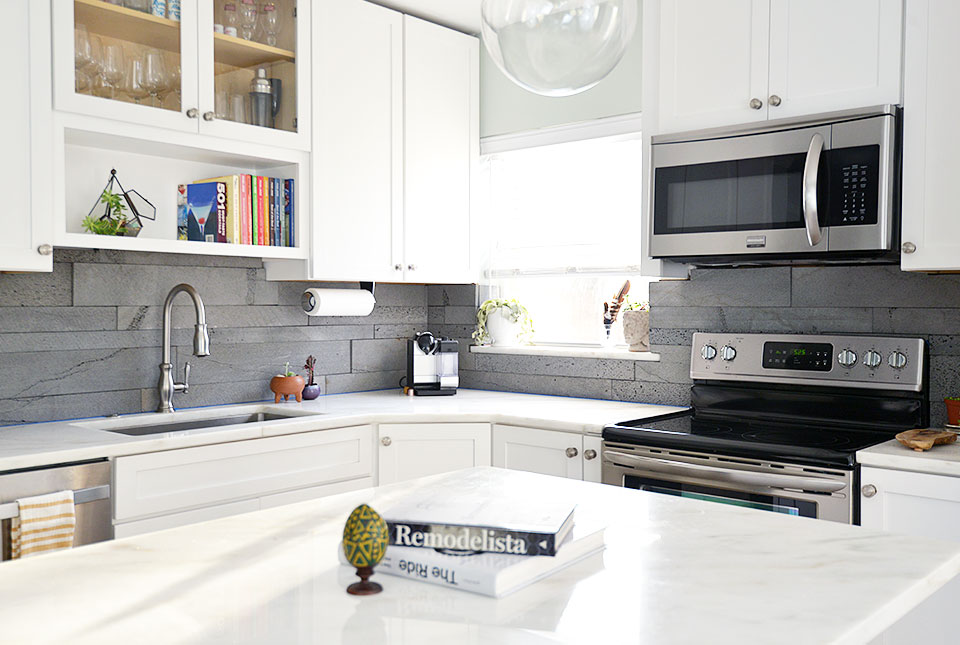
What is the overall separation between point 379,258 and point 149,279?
0.91m

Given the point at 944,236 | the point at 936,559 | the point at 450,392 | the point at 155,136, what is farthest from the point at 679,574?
the point at 450,392

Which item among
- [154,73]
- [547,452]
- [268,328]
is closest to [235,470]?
[268,328]

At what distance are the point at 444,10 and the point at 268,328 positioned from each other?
1.56 meters

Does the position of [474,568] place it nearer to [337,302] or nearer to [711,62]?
[711,62]

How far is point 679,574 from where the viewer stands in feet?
3.90

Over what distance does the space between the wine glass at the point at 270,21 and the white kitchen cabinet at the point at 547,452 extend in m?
1.67

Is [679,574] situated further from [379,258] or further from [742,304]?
[379,258]

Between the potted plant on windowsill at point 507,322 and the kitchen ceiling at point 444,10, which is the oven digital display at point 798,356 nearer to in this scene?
the potted plant on windowsill at point 507,322

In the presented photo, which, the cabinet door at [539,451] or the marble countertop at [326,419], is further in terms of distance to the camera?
the cabinet door at [539,451]

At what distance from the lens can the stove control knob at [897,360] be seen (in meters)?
2.67

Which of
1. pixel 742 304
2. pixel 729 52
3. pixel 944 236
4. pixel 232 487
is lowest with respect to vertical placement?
pixel 232 487

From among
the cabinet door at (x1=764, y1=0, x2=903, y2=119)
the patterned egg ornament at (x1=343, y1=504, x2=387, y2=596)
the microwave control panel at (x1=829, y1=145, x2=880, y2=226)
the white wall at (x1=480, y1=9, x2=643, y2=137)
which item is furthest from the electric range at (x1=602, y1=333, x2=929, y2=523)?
the patterned egg ornament at (x1=343, y1=504, x2=387, y2=596)

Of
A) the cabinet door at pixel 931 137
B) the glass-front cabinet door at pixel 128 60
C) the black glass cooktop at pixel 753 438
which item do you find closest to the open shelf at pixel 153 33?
the glass-front cabinet door at pixel 128 60

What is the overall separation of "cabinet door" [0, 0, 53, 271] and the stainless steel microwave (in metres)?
1.96
